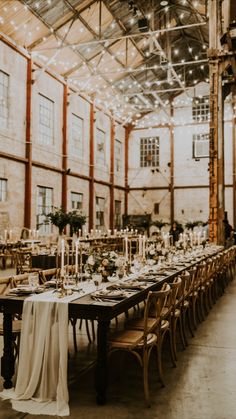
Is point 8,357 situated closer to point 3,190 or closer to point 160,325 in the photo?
point 160,325

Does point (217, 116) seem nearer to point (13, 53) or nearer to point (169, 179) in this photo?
point (13, 53)

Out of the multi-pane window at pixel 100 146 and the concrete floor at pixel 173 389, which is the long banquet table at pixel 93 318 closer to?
the concrete floor at pixel 173 389

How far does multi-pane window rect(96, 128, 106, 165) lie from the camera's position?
770 inches

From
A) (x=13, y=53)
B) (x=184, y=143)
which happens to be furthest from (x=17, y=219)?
(x=184, y=143)

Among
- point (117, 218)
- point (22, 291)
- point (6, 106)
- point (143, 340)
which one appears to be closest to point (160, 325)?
point (143, 340)

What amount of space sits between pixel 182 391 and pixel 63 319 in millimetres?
1164

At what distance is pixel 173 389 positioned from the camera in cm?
358

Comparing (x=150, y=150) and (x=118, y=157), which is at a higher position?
(x=150, y=150)

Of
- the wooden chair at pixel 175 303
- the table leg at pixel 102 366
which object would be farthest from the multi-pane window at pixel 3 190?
the table leg at pixel 102 366

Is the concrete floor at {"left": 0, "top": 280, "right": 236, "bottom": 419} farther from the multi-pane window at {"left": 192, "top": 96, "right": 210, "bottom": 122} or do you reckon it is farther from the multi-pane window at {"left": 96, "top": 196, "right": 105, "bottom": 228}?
the multi-pane window at {"left": 192, "top": 96, "right": 210, "bottom": 122}

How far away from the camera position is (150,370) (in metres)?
4.08

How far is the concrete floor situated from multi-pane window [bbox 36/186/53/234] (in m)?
9.69

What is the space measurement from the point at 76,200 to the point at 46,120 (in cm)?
349

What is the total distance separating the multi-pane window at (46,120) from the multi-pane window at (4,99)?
1.93 meters
